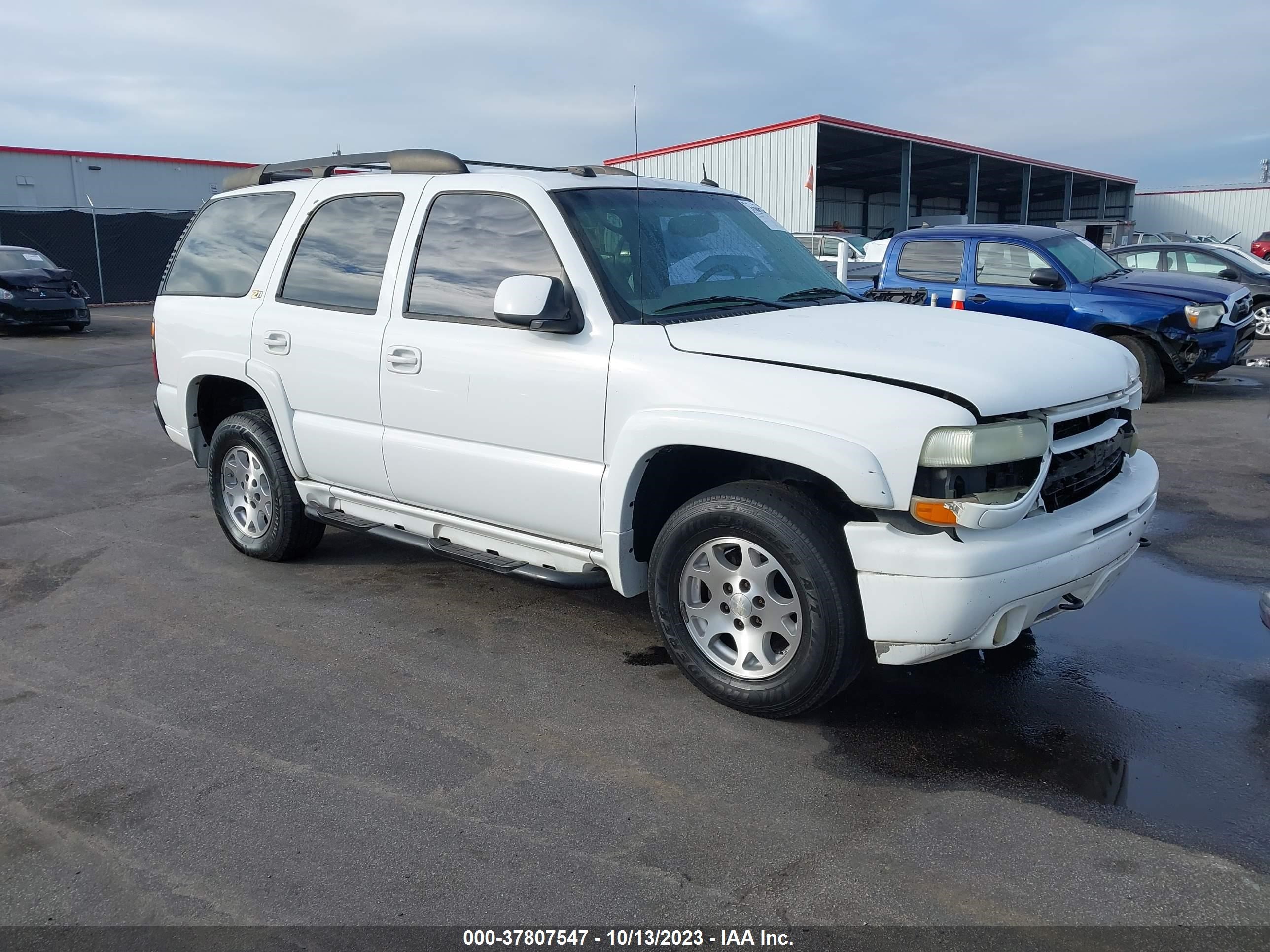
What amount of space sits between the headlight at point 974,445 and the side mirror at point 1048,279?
7827 millimetres

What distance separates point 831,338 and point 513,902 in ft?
6.93

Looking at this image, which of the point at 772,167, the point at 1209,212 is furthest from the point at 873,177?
the point at 1209,212

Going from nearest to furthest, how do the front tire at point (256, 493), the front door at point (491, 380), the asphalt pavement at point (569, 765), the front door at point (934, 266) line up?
A: the asphalt pavement at point (569, 765), the front door at point (491, 380), the front tire at point (256, 493), the front door at point (934, 266)

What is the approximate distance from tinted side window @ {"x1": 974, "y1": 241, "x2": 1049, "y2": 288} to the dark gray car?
5309 millimetres

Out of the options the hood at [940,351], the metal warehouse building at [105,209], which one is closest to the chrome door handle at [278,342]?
the hood at [940,351]

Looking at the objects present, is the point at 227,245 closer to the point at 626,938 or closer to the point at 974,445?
the point at 974,445


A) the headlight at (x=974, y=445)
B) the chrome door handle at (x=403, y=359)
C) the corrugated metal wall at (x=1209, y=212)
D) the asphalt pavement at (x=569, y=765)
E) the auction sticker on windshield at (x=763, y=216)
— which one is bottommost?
the asphalt pavement at (x=569, y=765)

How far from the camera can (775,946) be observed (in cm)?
252

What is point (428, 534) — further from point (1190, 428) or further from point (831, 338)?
point (1190, 428)

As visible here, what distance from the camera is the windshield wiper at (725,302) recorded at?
3.93 metres

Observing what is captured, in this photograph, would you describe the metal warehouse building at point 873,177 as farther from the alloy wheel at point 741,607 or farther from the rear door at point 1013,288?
the alloy wheel at point 741,607

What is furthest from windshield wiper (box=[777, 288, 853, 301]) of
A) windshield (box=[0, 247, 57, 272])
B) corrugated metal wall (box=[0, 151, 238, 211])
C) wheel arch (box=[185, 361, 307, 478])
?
corrugated metal wall (box=[0, 151, 238, 211])

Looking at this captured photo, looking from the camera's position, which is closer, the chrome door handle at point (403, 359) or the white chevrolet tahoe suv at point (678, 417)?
the white chevrolet tahoe suv at point (678, 417)

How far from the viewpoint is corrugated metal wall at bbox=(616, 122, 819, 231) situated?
26516 mm
